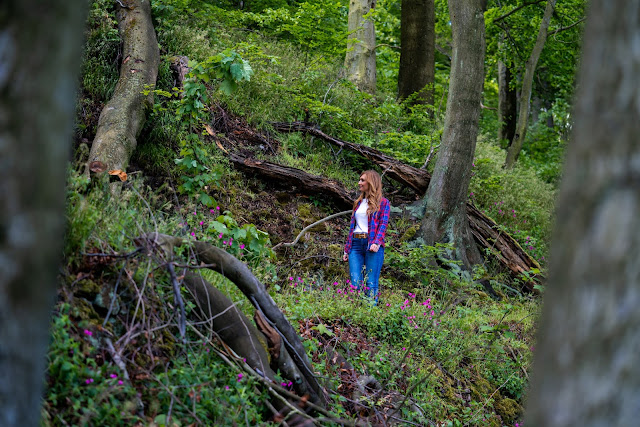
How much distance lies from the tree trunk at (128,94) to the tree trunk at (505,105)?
14934mm

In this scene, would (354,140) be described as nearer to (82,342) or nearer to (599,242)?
(82,342)

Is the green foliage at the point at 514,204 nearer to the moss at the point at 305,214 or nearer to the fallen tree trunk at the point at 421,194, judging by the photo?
the fallen tree trunk at the point at 421,194

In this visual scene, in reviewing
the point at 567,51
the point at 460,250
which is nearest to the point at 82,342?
the point at 460,250

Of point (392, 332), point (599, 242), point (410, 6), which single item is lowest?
point (392, 332)

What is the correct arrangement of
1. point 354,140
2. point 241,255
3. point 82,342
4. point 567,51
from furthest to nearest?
point 567,51 < point 354,140 < point 241,255 < point 82,342

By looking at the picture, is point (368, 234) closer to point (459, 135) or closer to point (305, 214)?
point (305, 214)

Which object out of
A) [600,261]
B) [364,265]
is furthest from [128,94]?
[600,261]

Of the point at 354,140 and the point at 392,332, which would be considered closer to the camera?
the point at 392,332

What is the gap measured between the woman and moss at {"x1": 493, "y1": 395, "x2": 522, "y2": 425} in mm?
2285

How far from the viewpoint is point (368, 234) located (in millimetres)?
7828

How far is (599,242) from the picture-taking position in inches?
51.2

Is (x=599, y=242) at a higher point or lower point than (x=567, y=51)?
lower

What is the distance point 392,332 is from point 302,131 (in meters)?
5.62

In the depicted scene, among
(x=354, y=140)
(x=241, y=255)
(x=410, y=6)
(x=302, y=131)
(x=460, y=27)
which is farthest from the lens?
(x=410, y=6)
